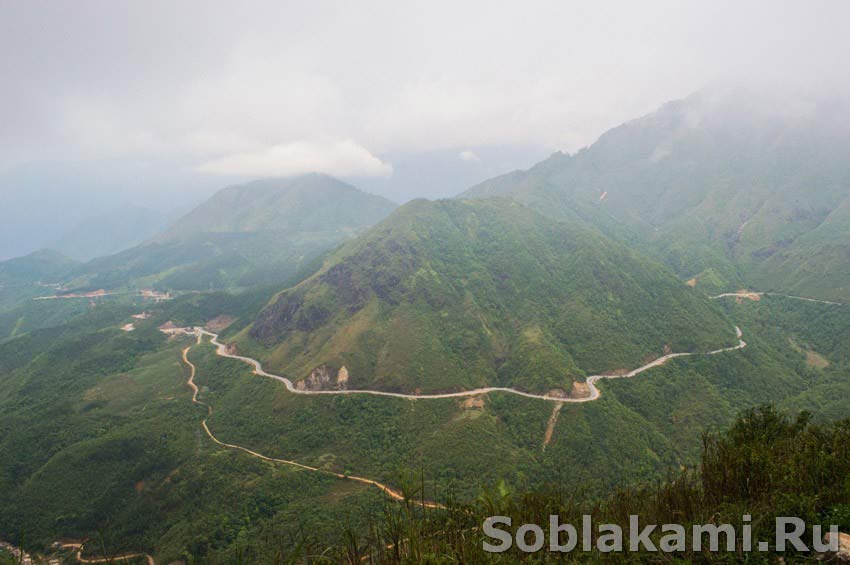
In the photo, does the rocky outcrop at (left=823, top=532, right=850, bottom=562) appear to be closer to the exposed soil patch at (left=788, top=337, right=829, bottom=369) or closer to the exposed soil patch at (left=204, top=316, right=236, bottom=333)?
the exposed soil patch at (left=788, top=337, right=829, bottom=369)

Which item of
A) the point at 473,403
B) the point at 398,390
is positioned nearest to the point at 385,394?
the point at 398,390

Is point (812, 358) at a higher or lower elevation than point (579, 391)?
lower

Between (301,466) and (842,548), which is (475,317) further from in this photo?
(842,548)

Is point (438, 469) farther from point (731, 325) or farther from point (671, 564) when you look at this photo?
point (731, 325)

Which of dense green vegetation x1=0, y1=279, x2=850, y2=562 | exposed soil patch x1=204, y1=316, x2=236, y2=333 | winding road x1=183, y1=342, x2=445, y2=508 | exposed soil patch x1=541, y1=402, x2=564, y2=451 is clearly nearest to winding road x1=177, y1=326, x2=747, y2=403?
dense green vegetation x1=0, y1=279, x2=850, y2=562

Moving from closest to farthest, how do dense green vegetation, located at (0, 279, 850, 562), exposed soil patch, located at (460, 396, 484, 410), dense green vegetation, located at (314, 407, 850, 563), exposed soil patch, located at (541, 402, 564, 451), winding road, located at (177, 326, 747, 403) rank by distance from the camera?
1. dense green vegetation, located at (314, 407, 850, 563)
2. dense green vegetation, located at (0, 279, 850, 562)
3. exposed soil patch, located at (541, 402, 564, 451)
4. exposed soil patch, located at (460, 396, 484, 410)
5. winding road, located at (177, 326, 747, 403)

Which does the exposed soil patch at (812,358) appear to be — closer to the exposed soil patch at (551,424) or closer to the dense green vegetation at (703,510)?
the exposed soil patch at (551,424)

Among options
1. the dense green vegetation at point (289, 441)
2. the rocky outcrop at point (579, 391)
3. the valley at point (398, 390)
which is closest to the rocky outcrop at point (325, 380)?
the valley at point (398, 390)

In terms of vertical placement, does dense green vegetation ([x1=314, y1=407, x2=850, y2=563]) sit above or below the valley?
above

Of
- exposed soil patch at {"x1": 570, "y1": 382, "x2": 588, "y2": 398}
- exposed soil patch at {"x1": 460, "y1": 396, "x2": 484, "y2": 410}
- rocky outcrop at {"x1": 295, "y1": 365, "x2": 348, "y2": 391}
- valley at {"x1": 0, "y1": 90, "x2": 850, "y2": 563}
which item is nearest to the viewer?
valley at {"x1": 0, "y1": 90, "x2": 850, "y2": 563}
